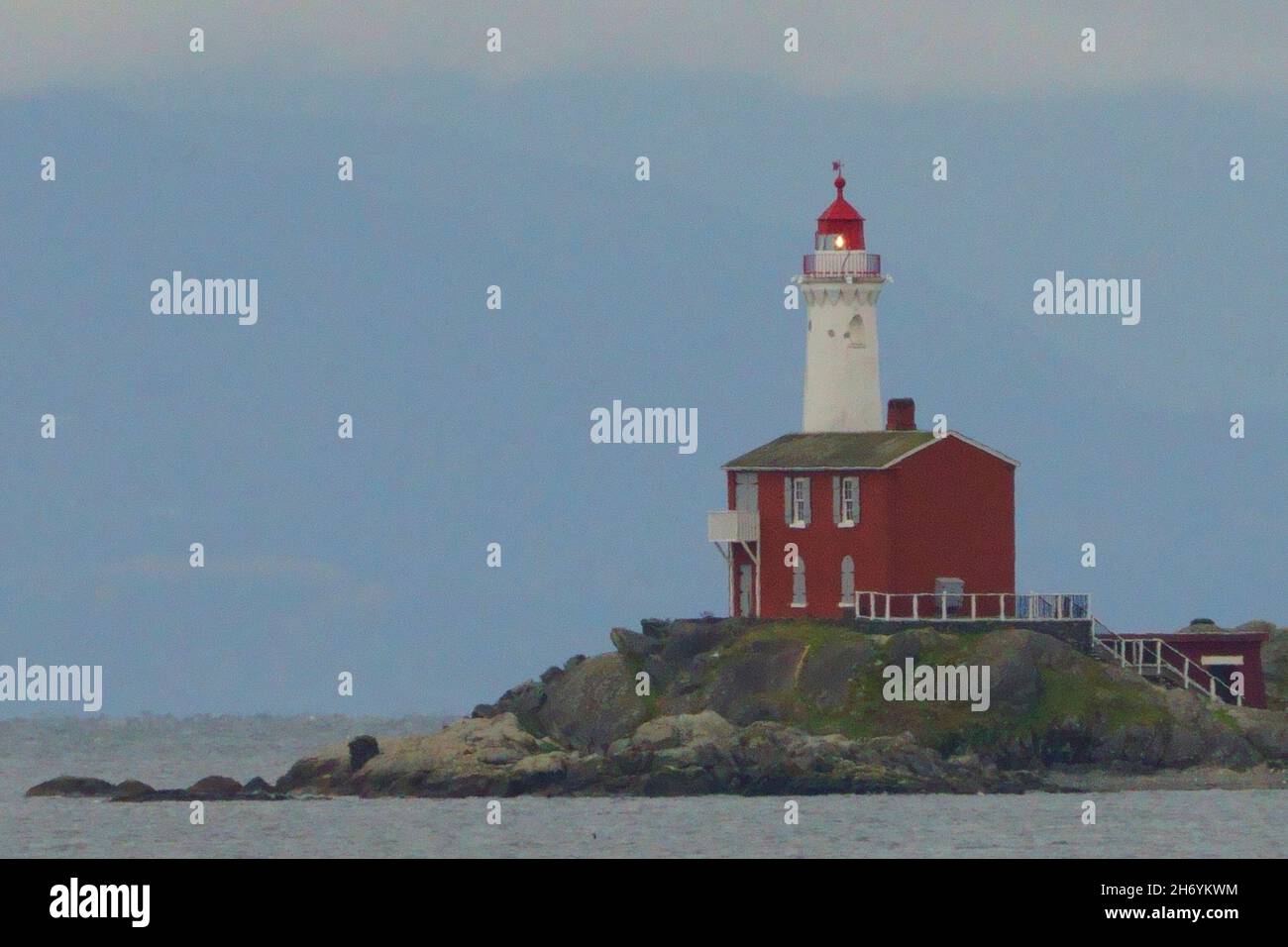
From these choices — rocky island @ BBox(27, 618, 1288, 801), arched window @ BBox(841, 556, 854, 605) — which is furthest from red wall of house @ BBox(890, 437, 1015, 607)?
rocky island @ BBox(27, 618, 1288, 801)

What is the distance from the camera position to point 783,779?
5181 cm

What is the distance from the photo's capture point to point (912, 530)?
56562 mm

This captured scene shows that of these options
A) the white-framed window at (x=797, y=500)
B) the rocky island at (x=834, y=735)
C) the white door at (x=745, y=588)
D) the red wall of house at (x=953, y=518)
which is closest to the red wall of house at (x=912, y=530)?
the red wall of house at (x=953, y=518)

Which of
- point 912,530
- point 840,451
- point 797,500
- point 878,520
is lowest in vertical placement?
point 912,530

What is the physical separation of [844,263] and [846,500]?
18.7ft

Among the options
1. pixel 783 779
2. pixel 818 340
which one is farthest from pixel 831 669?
pixel 818 340

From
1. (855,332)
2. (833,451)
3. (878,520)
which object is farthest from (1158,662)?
→ (855,332)

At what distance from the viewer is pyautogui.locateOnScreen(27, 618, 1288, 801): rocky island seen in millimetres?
52000

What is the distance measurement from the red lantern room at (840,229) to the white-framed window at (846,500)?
5840mm

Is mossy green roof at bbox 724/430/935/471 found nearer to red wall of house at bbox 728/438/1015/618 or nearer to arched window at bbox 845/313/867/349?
red wall of house at bbox 728/438/1015/618

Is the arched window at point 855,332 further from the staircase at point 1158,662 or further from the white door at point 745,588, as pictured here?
the staircase at point 1158,662

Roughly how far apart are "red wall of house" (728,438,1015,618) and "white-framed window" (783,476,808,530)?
13 centimetres

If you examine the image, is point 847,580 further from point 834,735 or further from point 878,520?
point 834,735
